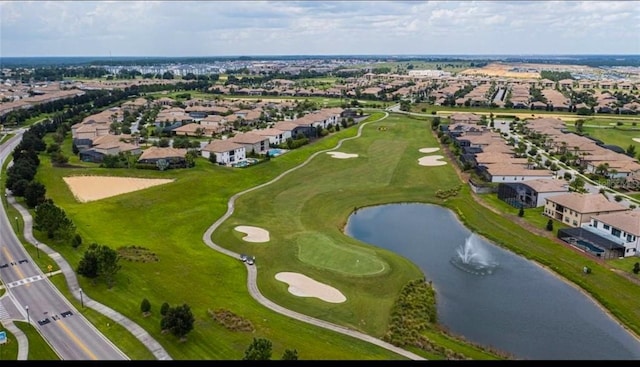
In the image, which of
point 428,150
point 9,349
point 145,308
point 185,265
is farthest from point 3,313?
point 428,150

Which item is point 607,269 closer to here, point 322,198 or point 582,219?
point 582,219

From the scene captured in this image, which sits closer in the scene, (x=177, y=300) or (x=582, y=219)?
(x=177, y=300)

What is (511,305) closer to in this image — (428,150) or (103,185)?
(103,185)

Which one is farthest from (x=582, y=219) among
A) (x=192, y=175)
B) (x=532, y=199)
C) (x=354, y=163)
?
(x=192, y=175)

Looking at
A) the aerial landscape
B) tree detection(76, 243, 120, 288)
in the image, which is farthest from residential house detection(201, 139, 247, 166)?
tree detection(76, 243, 120, 288)

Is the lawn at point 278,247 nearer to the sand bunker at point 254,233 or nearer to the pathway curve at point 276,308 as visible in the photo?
the pathway curve at point 276,308

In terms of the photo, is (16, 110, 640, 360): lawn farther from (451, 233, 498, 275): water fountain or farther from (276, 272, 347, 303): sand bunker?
(451, 233, 498, 275): water fountain
